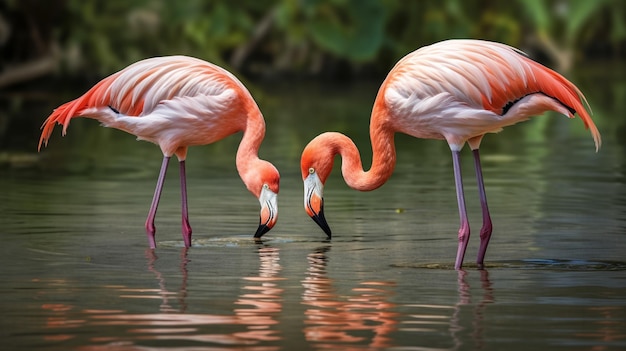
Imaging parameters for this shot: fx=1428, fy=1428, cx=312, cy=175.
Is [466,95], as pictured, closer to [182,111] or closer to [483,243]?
[483,243]

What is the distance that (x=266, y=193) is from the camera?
7406mm

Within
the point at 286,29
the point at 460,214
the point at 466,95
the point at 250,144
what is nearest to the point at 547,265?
the point at 460,214

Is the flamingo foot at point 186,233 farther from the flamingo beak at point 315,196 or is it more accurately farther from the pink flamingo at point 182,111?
the flamingo beak at point 315,196

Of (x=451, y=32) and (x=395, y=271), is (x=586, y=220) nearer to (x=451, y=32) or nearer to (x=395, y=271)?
(x=395, y=271)

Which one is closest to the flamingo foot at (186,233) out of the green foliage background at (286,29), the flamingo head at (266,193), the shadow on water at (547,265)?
the flamingo head at (266,193)

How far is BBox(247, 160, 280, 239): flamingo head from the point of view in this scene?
7.32 meters

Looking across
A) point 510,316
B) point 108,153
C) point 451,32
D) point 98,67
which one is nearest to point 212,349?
point 510,316

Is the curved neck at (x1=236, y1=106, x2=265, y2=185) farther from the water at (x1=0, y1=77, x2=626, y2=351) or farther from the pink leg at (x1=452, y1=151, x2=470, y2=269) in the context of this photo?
the pink leg at (x1=452, y1=151, x2=470, y2=269)

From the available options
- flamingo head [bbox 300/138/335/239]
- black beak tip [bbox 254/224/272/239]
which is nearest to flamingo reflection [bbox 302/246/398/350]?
flamingo head [bbox 300/138/335/239]

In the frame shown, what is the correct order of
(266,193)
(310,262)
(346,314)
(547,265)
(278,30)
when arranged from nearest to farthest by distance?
(346,314) < (547,265) < (310,262) < (266,193) < (278,30)

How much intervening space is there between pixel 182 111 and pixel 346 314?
2304mm

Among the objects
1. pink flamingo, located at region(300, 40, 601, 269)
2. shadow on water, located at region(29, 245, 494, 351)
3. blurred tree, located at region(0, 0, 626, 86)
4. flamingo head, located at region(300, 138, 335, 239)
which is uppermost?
blurred tree, located at region(0, 0, 626, 86)

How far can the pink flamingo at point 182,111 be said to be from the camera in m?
7.44

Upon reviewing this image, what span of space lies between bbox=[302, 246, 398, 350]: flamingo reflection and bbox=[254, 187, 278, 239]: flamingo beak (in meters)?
0.83
